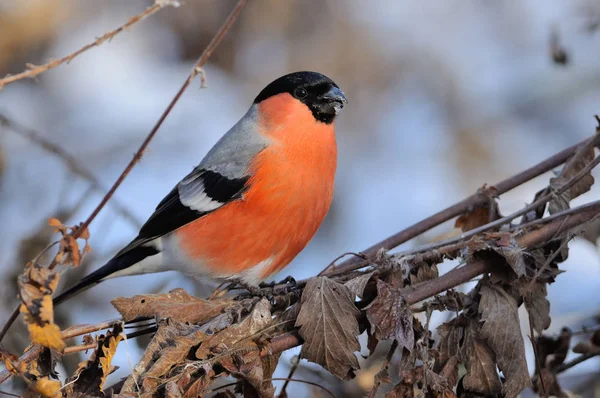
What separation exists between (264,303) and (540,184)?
9.92ft

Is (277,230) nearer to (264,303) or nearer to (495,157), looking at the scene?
(264,303)

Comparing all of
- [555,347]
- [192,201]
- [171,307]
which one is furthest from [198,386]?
[192,201]

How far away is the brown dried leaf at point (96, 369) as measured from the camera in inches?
74.5

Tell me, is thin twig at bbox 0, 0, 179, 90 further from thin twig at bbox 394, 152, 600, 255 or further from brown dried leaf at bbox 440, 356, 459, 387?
brown dried leaf at bbox 440, 356, 459, 387

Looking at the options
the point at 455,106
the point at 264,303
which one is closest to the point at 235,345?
the point at 264,303

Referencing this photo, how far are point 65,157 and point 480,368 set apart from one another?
1694 millimetres

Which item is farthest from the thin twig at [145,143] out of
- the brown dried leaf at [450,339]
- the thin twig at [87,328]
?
the brown dried leaf at [450,339]

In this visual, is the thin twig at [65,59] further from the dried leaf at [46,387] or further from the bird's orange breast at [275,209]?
the bird's orange breast at [275,209]

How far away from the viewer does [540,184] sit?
4.62m

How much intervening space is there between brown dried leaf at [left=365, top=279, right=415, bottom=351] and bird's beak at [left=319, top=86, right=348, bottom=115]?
144 centimetres

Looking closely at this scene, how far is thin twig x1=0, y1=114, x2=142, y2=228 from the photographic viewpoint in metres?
2.72

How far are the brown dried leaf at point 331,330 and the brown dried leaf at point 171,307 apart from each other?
0.30 metres

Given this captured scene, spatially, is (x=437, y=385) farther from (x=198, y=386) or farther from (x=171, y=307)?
(x=171, y=307)

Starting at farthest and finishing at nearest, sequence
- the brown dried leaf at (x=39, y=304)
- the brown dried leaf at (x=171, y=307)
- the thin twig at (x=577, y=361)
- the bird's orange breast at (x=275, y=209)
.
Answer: the bird's orange breast at (x=275, y=209) < the thin twig at (x=577, y=361) < the brown dried leaf at (x=171, y=307) < the brown dried leaf at (x=39, y=304)
